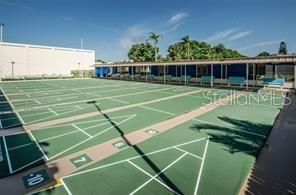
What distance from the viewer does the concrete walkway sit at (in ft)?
15.9

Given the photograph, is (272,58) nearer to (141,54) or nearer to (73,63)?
(141,54)

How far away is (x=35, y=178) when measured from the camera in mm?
5375

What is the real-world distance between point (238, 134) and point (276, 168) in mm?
2773

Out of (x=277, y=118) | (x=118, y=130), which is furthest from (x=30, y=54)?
(x=277, y=118)

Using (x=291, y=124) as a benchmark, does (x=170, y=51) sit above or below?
above

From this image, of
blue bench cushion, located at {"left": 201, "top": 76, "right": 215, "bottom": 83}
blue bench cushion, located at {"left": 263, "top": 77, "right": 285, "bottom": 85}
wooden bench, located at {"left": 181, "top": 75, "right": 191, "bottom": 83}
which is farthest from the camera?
wooden bench, located at {"left": 181, "top": 75, "right": 191, "bottom": 83}

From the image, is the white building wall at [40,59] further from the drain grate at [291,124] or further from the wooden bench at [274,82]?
the drain grate at [291,124]

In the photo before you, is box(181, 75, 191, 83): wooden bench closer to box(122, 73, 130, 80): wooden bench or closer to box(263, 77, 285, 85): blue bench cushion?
box(263, 77, 285, 85): blue bench cushion

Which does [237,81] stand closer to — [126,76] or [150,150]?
[150,150]

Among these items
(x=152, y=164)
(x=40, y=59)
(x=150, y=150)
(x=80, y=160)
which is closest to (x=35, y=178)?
(x=80, y=160)

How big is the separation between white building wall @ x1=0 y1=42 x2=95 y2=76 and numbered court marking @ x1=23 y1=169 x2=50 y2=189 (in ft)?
138

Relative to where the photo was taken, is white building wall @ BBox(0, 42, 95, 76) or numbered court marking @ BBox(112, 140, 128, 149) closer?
numbered court marking @ BBox(112, 140, 128, 149)

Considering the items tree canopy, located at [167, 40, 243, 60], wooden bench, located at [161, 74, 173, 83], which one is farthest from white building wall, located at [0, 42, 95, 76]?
wooden bench, located at [161, 74, 173, 83]

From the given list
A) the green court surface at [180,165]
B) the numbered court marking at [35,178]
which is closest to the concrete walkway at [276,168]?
the green court surface at [180,165]
